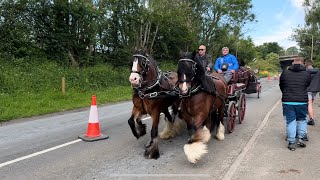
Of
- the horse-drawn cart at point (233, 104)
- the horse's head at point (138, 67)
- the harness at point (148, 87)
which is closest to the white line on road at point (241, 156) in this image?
the horse-drawn cart at point (233, 104)

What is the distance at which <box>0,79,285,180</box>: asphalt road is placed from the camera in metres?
5.56

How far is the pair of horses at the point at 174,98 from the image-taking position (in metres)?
6.00

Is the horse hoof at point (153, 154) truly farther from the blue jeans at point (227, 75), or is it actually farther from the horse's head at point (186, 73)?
the blue jeans at point (227, 75)

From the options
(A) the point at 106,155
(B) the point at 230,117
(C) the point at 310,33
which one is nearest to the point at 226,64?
(B) the point at 230,117

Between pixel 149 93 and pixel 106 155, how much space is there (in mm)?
1437

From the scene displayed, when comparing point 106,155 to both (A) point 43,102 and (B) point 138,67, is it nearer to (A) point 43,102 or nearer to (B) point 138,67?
(B) point 138,67

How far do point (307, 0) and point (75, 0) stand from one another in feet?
155

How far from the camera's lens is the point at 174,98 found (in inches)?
280

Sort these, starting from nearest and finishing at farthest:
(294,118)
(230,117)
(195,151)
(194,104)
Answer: (195,151) < (194,104) < (294,118) < (230,117)

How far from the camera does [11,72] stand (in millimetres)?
17906

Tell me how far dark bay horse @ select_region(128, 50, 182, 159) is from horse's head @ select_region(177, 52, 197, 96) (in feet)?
2.15

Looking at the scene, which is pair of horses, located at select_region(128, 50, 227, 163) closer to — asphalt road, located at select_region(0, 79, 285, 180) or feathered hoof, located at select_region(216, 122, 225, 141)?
asphalt road, located at select_region(0, 79, 285, 180)

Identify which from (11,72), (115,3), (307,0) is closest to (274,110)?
(11,72)

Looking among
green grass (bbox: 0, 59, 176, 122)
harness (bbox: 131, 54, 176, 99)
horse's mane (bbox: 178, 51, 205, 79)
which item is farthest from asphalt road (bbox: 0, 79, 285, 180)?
green grass (bbox: 0, 59, 176, 122)
